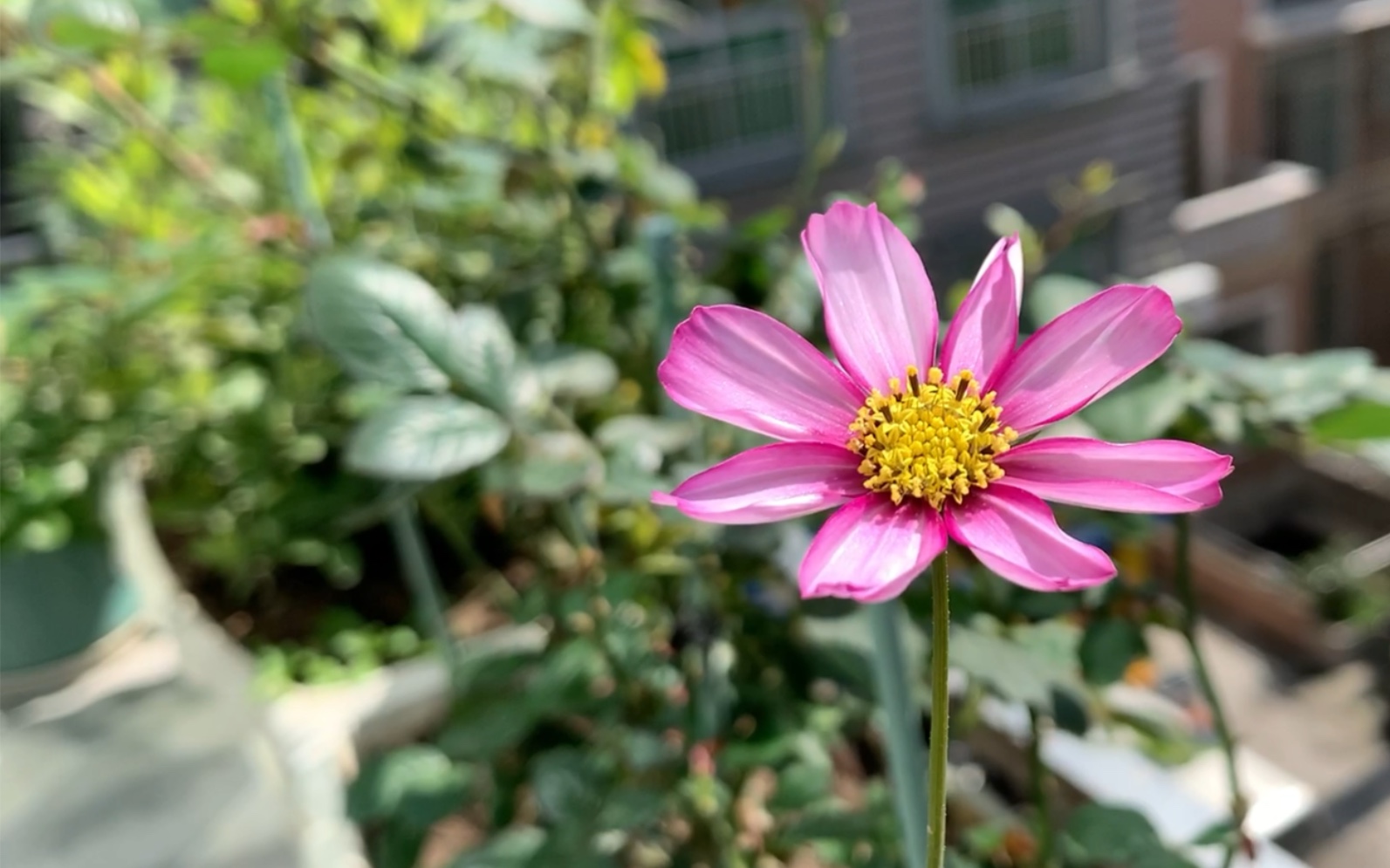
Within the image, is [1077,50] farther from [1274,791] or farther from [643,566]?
[643,566]

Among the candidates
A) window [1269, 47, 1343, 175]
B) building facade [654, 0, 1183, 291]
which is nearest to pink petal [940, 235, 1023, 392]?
building facade [654, 0, 1183, 291]

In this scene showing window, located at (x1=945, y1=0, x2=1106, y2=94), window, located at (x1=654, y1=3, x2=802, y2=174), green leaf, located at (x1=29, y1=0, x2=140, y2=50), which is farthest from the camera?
window, located at (x1=945, y1=0, x2=1106, y2=94)

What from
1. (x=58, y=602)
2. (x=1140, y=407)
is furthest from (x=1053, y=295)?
(x=58, y=602)

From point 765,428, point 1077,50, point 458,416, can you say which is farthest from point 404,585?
point 1077,50

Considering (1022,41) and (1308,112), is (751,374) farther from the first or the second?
(1308,112)

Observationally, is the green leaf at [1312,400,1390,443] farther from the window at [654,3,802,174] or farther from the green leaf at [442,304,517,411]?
the window at [654,3,802,174]

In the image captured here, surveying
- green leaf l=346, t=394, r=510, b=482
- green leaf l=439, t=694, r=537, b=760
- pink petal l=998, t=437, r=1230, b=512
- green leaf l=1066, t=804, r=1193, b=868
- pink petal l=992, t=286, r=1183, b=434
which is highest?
pink petal l=992, t=286, r=1183, b=434

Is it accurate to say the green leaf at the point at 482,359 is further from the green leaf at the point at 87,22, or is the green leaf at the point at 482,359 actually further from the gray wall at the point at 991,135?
the gray wall at the point at 991,135
